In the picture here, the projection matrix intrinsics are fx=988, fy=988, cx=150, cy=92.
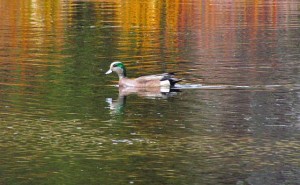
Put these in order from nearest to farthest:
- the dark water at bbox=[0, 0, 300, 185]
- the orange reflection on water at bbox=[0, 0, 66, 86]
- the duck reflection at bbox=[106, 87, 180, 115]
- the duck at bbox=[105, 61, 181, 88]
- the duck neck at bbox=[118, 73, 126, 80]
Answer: the dark water at bbox=[0, 0, 300, 185] < the duck reflection at bbox=[106, 87, 180, 115] < the duck at bbox=[105, 61, 181, 88] < the duck neck at bbox=[118, 73, 126, 80] < the orange reflection on water at bbox=[0, 0, 66, 86]

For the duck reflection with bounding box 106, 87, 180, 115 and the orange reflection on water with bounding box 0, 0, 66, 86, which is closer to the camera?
the duck reflection with bounding box 106, 87, 180, 115

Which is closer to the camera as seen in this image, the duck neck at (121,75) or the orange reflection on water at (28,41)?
the duck neck at (121,75)

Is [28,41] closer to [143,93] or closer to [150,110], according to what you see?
[143,93]

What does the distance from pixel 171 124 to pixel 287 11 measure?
46784mm

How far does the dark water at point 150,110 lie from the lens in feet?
51.7

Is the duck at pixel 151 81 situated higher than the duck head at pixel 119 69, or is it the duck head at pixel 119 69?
the duck head at pixel 119 69

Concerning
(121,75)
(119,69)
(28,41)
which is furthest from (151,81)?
(28,41)

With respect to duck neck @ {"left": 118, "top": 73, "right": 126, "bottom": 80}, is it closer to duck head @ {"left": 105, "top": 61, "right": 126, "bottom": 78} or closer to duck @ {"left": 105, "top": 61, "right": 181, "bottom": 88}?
duck head @ {"left": 105, "top": 61, "right": 126, "bottom": 78}

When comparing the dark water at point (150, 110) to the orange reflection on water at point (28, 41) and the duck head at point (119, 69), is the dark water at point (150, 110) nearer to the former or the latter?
the orange reflection on water at point (28, 41)

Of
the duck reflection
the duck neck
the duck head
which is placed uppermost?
the duck head

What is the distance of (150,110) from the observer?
2191 cm

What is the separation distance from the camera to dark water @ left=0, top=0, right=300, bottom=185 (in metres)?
15.8

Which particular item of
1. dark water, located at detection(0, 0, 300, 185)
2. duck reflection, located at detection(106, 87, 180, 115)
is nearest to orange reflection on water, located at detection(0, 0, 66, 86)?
dark water, located at detection(0, 0, 300, 185)

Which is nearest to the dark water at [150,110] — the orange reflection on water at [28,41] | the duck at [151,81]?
the orange reflection on water at [28,41]
